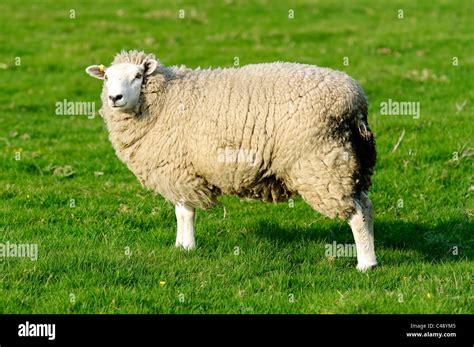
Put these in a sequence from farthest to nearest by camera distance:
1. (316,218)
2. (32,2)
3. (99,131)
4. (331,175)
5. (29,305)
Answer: (32,2)
(99,131)
(316,218)
(331,175)
(29,305)

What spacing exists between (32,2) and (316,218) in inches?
742

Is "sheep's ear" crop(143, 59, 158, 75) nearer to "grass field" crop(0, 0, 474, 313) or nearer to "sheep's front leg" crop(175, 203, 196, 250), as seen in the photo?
"sheep's front leg" crop(175, 203, 196, 250)

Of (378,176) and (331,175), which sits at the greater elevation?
(331,175)

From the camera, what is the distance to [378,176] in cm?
1070

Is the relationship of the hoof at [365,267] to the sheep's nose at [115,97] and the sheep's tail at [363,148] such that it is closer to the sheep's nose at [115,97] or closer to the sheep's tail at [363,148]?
the sheep's tail at [363,148]

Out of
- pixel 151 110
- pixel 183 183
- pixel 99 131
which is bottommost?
pixel 99 131

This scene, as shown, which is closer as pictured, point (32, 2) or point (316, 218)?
point (316, 218)

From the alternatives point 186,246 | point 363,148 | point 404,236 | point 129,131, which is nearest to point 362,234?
point 363,148

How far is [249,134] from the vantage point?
304 inches

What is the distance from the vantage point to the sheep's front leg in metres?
8.43

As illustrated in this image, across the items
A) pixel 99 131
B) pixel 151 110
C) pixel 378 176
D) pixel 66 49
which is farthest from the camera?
pixel 66 49

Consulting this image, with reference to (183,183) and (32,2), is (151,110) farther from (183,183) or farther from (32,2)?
(32,2)

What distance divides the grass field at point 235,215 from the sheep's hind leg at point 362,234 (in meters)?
0.13

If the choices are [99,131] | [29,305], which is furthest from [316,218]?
[99,131]
